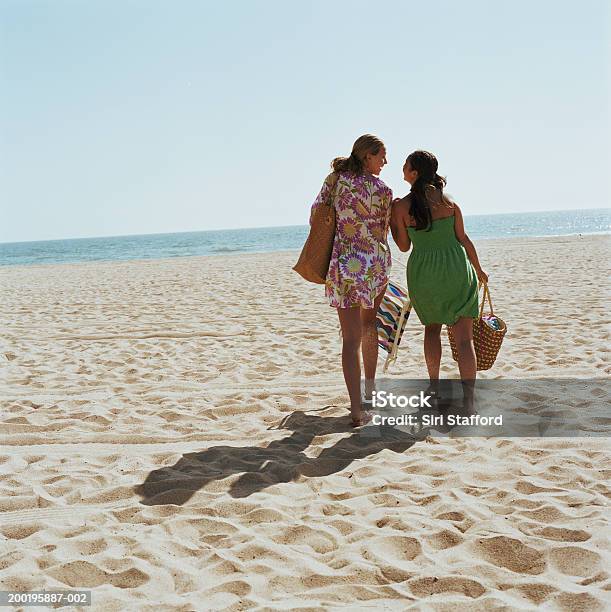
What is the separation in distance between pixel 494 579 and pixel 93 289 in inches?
533

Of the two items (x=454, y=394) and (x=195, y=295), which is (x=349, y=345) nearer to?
(x=454, y=394)

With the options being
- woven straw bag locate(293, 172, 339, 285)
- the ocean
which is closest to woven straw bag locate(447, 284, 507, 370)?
woven straw bag locate(293, 172, 339, 285)

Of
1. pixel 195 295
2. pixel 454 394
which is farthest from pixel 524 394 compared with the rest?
pixel 195 295

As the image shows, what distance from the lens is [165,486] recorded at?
Answer: 3.47 metres

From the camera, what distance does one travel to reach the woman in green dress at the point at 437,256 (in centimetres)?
421

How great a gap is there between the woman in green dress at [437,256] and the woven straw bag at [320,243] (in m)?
0.41

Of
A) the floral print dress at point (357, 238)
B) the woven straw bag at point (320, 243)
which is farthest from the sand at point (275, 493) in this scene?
the woven straw bag at point (320, 243)

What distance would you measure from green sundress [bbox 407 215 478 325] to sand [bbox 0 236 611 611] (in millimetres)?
865

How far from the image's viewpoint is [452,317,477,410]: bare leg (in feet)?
14.3

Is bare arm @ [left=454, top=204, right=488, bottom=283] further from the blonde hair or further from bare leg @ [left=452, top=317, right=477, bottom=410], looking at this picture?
the blonde hair

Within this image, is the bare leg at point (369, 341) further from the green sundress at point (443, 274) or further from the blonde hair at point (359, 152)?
the blonde hair at point (359, 152)

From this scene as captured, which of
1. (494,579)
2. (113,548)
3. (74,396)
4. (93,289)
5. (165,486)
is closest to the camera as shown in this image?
(494,579)

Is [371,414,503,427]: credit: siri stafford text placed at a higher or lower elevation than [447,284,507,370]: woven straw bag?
lower

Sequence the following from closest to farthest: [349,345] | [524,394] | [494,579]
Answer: [494,579]
[349,345]
[524,394]
